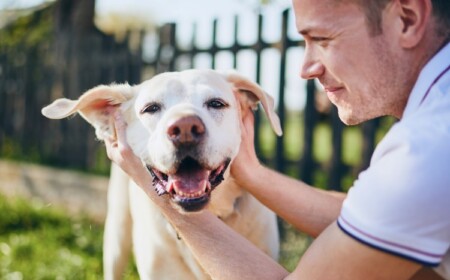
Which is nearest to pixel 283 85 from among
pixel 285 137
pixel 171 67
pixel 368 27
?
pixel 285 137

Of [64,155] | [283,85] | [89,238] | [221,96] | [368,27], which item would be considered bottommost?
[64,155]

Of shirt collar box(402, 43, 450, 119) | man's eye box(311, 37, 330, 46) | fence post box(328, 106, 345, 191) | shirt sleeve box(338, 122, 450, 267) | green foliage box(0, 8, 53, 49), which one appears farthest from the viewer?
green foliage box(0, 8, 53, 49)

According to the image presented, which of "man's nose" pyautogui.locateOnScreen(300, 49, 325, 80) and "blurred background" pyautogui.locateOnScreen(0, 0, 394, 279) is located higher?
"man's nose" pyautogui.locateOnScreen(300, 49, 325, 80)

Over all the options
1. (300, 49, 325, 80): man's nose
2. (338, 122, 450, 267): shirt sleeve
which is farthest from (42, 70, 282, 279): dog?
(338, 122, 450, 267): shirt sleeve

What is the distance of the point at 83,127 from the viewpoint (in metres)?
8.96

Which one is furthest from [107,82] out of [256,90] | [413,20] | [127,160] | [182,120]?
[413,20]

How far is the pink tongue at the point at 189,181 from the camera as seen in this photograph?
2.57m

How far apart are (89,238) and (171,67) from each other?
241 cm

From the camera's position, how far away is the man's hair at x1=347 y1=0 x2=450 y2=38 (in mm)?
2117

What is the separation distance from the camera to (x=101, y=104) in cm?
317

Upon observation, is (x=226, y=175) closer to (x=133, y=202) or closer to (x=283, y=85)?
(x=133, y=202)

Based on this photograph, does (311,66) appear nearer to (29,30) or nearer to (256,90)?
(256,90)

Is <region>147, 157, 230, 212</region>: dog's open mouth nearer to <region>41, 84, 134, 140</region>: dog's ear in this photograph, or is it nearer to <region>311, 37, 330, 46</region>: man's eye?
<region>41, 84, 134, 140</region>: dog's ear

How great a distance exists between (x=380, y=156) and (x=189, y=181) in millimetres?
881
